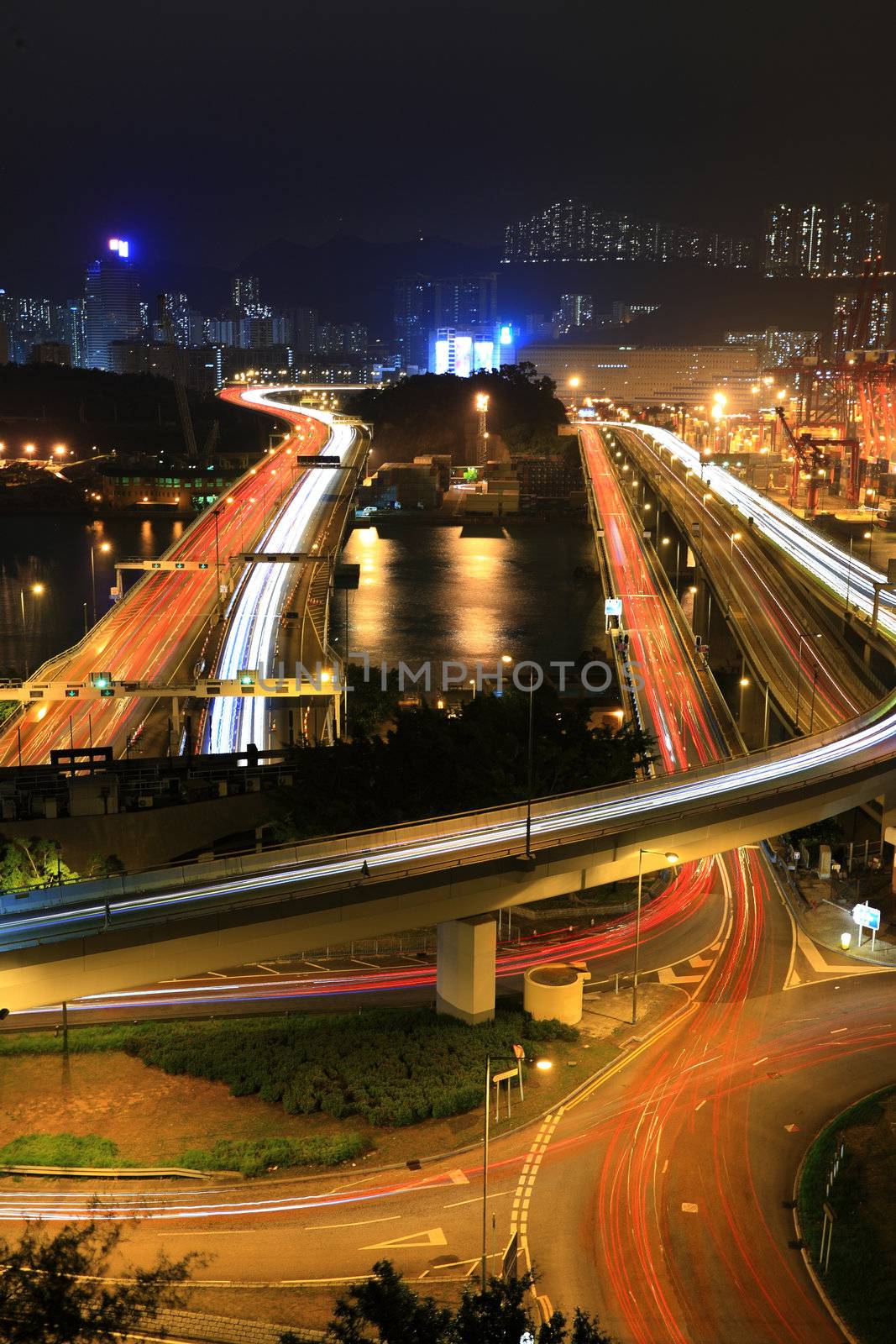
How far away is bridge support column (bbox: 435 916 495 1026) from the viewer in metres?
8.78

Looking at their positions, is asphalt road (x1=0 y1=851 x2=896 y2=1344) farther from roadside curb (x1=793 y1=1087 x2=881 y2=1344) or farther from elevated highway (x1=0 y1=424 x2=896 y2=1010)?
elevated highway (x1=0 y1=424 x2=896 y2=1010)

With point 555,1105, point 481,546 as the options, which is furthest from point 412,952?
point 481,546

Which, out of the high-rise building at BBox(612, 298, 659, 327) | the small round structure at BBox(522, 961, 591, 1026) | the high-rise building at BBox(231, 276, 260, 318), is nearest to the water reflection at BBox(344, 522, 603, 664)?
the small round structure at BBox(522, 961, 591, 1026)

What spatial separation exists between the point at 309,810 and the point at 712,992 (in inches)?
161

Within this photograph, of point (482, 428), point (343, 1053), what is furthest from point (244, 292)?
point (343, 1053)

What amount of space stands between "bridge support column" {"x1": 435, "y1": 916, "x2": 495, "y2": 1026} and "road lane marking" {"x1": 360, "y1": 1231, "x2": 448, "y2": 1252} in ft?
7.35

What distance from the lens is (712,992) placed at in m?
9.55

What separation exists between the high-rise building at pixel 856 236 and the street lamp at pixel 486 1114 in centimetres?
11317

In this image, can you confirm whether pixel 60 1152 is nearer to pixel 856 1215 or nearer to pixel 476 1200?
pixel 476 1200

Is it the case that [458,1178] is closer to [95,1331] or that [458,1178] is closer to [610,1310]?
[610,1310]

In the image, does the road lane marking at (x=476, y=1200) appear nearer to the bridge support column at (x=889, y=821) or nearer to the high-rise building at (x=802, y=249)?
the bridge support column at (x=889, y=821)

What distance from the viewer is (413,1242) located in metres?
6.65

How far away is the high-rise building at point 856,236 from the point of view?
371ft

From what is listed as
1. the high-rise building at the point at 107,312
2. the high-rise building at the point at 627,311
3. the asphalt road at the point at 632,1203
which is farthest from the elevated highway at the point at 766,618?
the high-rise building at the point at 627,311
